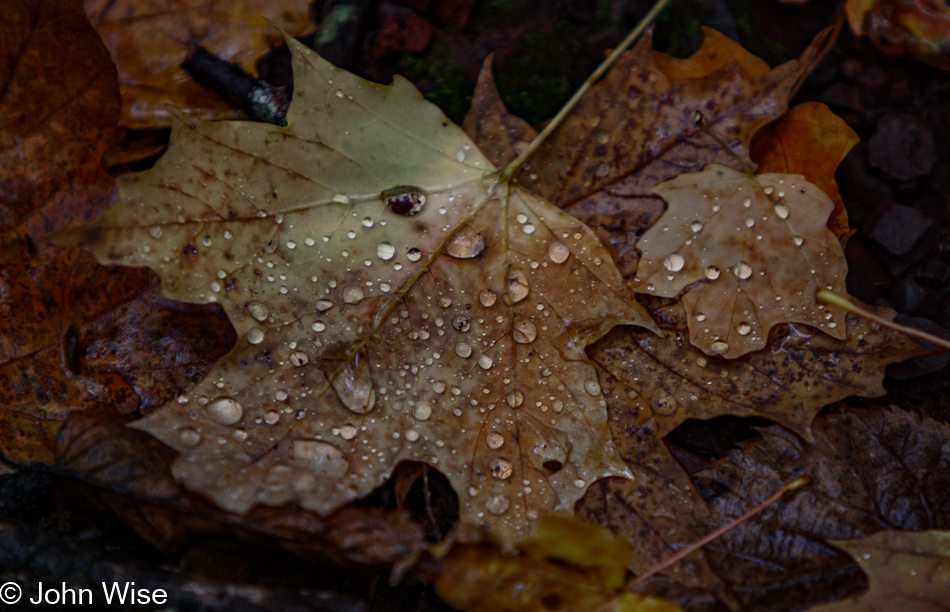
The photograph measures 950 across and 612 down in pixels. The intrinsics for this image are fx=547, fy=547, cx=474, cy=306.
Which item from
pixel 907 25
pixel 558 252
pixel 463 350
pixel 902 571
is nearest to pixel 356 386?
pixel 463 350

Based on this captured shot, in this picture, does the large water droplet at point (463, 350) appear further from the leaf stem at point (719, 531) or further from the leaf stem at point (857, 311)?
the leaf stem at point (857, 311)

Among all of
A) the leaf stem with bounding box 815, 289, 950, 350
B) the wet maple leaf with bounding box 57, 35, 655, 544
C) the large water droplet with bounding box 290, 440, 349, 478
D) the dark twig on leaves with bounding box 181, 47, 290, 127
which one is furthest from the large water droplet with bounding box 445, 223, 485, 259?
the leaf stem with bounding box 815, 289, 950, 350

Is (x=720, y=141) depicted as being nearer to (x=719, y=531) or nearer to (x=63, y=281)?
(x=719, y=531)

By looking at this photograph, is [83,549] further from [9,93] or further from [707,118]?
[707,118]

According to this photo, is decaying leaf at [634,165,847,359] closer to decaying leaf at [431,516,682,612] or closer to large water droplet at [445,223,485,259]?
large water droplet at [445,223,485,259]

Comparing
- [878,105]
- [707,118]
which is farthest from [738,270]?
[878,105]
